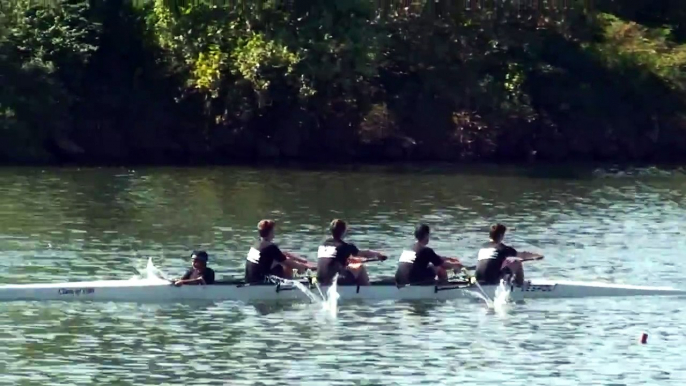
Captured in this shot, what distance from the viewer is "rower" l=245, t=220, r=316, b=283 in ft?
90.8

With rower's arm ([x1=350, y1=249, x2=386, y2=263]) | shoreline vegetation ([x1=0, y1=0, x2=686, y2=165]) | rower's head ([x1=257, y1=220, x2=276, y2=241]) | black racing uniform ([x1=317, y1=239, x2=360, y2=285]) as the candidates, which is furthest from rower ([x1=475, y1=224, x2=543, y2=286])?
shoreline vegetation ([x1=0, y1=0, x2=686, y2=165])

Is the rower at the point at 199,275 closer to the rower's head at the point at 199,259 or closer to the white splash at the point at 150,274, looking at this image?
the rower's head at the point at 199,259

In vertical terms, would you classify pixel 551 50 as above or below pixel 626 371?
above

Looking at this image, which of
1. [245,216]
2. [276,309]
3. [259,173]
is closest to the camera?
[276,309]

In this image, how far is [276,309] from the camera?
27.2 m

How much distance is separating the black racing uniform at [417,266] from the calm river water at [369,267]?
0.67 m

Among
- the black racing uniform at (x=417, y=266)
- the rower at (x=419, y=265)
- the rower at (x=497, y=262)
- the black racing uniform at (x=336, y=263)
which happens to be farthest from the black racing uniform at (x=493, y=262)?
the black racing uniform at (x=336, y=263)

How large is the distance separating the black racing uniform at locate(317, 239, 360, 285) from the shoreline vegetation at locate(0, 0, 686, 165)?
2845 centimetres

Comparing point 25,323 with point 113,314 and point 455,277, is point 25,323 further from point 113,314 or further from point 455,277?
point 455,277

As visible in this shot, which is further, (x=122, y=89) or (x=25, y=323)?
(x=122, y=89)

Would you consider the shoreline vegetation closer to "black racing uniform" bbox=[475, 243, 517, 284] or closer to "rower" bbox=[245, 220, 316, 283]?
"black racing uniform" bbox=[475, 243, 517, 284]

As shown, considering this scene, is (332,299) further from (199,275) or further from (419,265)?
(199,275)

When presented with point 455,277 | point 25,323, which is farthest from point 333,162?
point 25,323

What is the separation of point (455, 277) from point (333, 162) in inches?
1154
